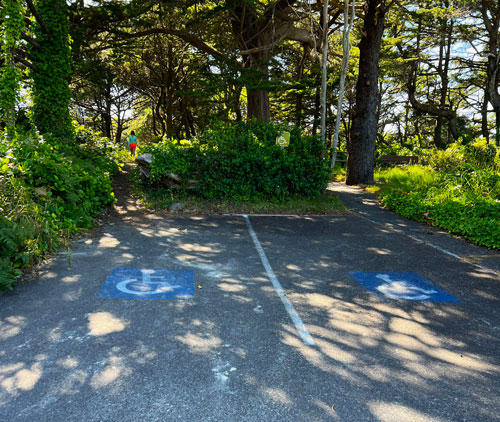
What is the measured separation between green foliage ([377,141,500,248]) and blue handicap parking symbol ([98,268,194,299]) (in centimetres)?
575

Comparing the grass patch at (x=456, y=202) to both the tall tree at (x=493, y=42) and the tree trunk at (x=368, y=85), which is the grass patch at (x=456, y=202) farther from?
the tall tree at (x=493, y=42)

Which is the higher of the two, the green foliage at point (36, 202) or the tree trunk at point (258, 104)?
the tree trunk at point (258, 104)

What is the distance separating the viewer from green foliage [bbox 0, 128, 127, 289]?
16.1ft

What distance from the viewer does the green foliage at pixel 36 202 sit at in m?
4.92

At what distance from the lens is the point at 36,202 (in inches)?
244

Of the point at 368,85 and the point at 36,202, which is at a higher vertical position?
the point at 368,85

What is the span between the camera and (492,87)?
20.3 m

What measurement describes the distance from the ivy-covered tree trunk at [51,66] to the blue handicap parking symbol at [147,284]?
8.80 metres

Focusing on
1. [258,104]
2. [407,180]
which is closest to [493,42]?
[407,180]

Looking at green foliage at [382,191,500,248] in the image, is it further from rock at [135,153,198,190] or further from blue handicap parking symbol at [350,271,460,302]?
rock at [135,153,198,190]

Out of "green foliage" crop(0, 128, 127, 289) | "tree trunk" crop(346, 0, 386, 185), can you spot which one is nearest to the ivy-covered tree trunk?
"green foliage" crop(0, 128, 127, 289)

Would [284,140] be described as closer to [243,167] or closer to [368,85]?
[243,167]

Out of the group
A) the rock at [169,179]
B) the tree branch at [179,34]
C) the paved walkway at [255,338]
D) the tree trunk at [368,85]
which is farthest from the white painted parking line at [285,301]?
the tree branch at [179,34]

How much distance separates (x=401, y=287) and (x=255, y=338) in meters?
2.49
